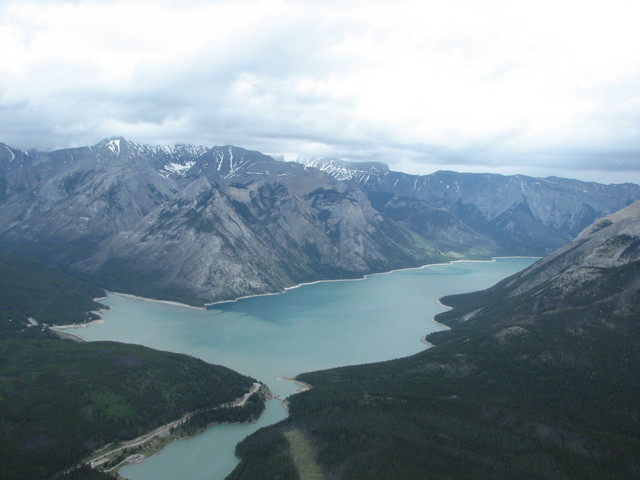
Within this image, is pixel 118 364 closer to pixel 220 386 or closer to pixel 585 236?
pixel 220 386

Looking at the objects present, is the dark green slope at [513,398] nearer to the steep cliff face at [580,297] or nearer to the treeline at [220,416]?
the steep cliff face at [580,297]

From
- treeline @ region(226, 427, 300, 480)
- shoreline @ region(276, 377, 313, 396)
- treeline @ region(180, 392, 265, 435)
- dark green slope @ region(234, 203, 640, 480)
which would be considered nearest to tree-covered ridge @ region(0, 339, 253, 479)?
treeline @ region(180, 392, 265, 435)

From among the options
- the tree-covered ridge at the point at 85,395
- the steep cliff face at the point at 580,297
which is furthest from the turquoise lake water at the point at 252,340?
the steep cliff face at the point at 580,297

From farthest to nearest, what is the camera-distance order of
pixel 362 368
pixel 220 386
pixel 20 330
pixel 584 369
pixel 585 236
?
pixel 585 236
pixel 20 330
pixel 362 368
pixel 220 386
pixel 584 369

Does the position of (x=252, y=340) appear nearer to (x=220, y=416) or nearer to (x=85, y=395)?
(x=220, y=416)

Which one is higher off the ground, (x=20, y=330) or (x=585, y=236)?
(x=585, y=236)

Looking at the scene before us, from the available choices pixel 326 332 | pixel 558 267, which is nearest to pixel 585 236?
pixel 558 267
